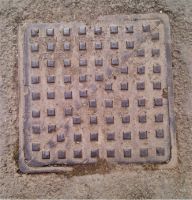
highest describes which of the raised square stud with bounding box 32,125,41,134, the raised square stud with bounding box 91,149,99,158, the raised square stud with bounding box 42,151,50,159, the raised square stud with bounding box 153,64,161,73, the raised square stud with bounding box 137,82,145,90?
the raised square stud with bounding box 153,64,161,73

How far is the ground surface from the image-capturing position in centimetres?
163

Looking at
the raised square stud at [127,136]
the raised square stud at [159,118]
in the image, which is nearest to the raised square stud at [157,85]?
the raised square stud at [159,118]

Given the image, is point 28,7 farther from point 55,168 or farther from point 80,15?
point 55,168

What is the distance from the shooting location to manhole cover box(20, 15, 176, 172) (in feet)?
5.38

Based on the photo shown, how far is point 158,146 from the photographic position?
64.2 inches

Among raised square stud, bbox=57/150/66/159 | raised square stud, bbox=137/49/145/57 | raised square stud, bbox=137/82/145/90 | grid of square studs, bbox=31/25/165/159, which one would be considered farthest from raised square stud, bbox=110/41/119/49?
raised square stud, bbox=57/150/66/159

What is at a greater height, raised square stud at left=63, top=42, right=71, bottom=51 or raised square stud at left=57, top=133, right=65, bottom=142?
raised square stud at left=63, top=42, right=71, bottom=51

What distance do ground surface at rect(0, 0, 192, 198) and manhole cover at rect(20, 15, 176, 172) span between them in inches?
1.7

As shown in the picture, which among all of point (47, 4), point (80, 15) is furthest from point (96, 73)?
point (47, 4)

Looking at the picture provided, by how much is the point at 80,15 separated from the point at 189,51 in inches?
21.6

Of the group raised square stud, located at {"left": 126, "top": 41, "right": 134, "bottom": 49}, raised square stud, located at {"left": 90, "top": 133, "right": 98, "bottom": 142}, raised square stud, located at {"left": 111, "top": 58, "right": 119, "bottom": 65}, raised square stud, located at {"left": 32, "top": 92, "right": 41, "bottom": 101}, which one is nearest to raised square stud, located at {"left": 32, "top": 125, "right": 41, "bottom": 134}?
raised square stud, located at {"left": 32, "top": 92, "right": 41, "bottom": 101}

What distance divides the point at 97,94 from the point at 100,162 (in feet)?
1.02

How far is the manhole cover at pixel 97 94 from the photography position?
5.38ft

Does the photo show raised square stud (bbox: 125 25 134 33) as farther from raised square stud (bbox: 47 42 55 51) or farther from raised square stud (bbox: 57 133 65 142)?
raised square stud (bbox: 57 133 65 142)
